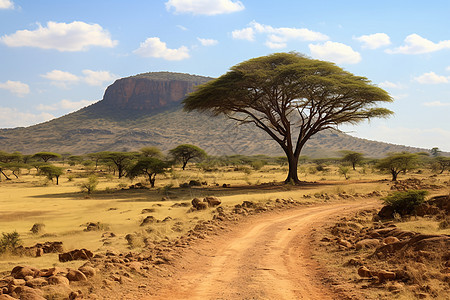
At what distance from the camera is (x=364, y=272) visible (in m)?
5.43

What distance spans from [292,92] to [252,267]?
757 inches

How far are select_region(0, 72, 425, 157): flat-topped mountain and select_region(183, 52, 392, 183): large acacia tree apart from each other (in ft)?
154

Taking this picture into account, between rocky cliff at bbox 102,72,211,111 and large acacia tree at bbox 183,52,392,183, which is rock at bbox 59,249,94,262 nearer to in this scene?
large acacia tree at bbox 183,52,392,183

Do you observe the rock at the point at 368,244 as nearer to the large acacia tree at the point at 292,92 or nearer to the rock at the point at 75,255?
the rock at the point at 75,255

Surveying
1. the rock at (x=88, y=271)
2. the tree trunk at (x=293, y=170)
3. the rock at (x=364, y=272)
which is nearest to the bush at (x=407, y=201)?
the rock at (x=364, y=272)

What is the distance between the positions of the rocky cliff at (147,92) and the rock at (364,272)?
109 metres

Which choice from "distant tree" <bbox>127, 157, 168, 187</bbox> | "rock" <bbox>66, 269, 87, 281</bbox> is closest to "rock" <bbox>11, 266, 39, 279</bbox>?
"rock" <bbox>66, 269, 87, 281</bbox>

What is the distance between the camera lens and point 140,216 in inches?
516

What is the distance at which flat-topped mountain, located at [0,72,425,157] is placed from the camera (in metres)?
83.6

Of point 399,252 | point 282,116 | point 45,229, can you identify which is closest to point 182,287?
point 399,252

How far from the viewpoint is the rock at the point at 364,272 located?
17.7 ft

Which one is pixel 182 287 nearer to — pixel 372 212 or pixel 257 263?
pixel 257 263

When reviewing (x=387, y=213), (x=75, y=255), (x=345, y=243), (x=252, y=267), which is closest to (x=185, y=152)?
(x=387, y=213)

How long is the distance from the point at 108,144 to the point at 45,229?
78221mm
